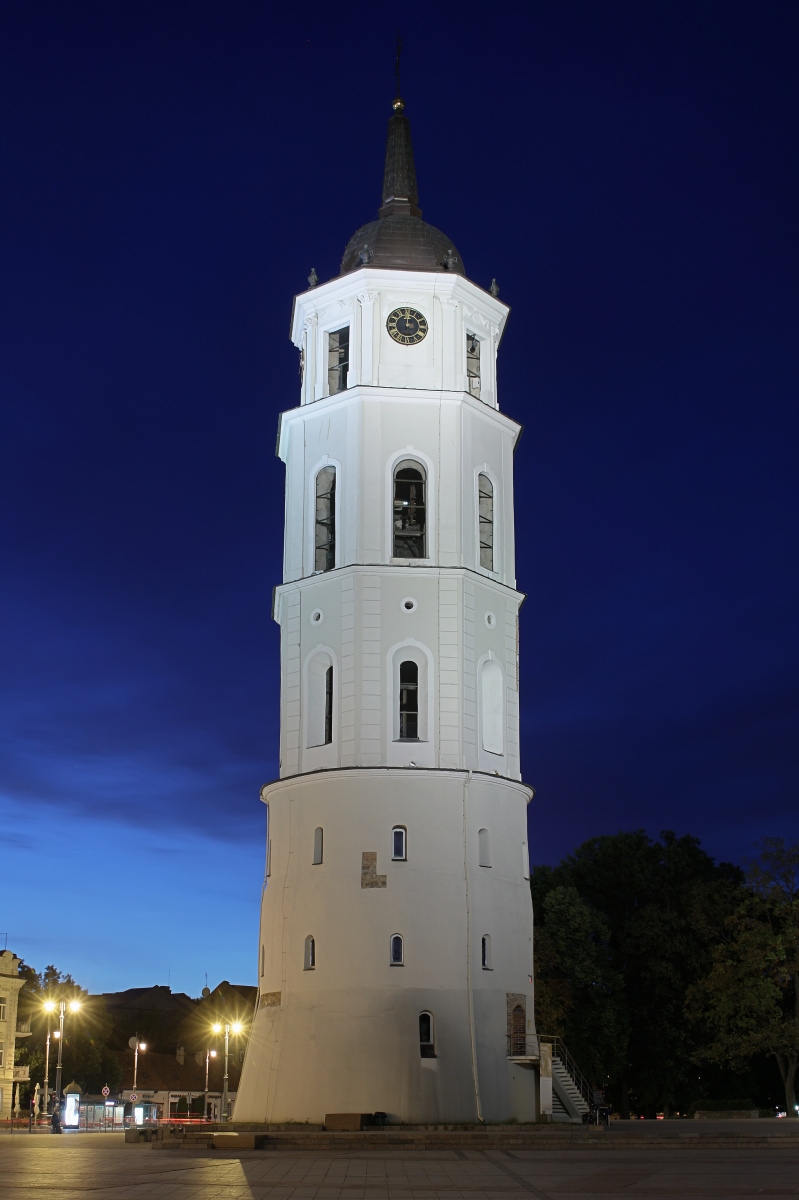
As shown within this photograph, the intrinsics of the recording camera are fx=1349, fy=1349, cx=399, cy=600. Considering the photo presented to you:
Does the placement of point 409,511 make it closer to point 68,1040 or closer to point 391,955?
point 391,955

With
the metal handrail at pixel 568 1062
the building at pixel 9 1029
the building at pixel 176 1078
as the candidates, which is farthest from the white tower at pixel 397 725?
the building at pixel 176 1078

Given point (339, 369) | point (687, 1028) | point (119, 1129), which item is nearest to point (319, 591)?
point (339, 369)

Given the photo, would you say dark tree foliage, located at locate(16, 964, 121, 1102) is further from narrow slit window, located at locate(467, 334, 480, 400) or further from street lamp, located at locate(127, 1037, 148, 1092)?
narrow slit window, located at locate(467, 334, 480, 400)

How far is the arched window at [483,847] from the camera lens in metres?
37.1

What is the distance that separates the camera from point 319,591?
4044cm

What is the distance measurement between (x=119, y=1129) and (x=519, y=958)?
20.3 meters

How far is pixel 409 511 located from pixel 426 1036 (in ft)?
Answer: 50.4

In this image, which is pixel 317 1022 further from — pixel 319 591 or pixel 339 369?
pixel 339 369

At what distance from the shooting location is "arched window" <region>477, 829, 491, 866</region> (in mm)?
37062

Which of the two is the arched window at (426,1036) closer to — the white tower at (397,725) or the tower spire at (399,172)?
the white tower at (397,725)

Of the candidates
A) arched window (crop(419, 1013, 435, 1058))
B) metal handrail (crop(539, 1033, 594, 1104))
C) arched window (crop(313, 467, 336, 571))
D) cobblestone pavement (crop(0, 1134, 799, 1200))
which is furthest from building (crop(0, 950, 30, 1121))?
cobblestone pavement (crop(0, 1134, 799, 1200))

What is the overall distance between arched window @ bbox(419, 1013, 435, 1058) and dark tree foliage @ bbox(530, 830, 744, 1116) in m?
18.3

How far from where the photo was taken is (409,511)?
135ft

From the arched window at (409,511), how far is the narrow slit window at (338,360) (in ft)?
12.7
